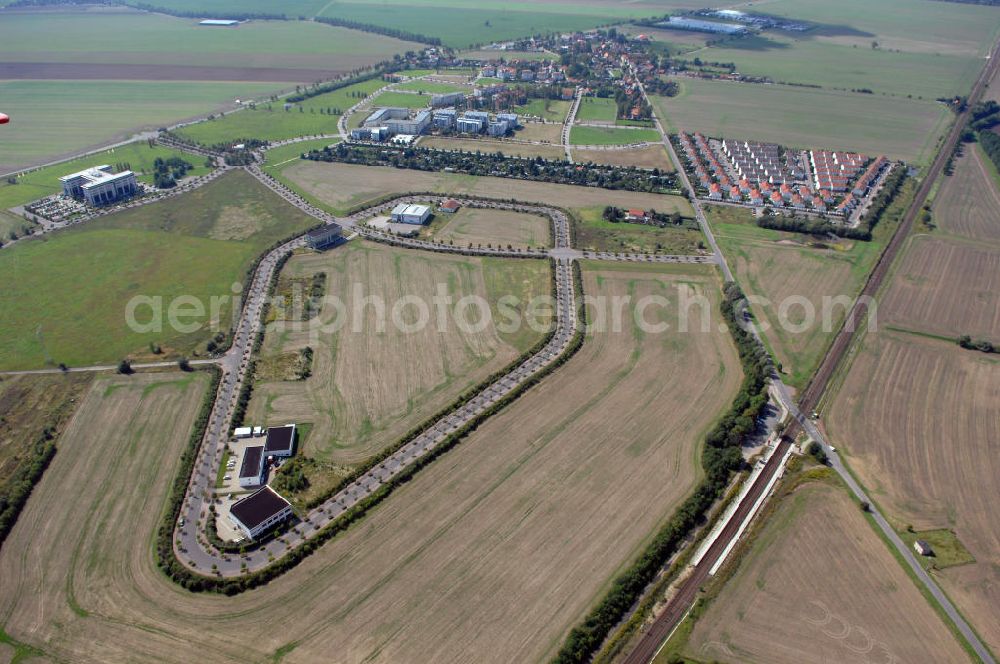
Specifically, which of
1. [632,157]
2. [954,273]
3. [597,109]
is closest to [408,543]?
[954,273]

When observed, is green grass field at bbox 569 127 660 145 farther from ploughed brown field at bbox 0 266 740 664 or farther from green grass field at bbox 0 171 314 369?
ploughed brown field at bbox 0 266 740 664

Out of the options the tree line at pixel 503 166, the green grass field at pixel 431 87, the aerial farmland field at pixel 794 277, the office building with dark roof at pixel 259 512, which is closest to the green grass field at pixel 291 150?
the tree line at pixel 503 166

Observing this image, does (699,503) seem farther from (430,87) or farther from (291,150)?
(430,87)

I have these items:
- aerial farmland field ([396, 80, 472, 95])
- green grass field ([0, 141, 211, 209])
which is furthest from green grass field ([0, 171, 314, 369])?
aerial farmland field ([396, 80, 472, 95])

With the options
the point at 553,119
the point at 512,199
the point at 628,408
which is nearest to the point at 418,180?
the point at 512,199

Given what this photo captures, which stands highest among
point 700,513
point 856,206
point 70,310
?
point 856,206

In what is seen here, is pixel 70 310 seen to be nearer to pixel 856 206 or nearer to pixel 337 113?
pixel 337 113
